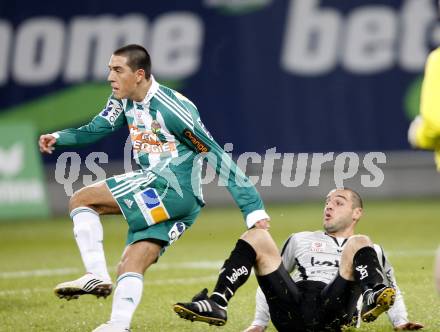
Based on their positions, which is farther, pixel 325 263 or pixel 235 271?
pixel 325 263

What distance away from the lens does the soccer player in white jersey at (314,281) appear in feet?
22.2

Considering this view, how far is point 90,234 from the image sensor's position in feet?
24.3

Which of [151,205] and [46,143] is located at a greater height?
[46,143]

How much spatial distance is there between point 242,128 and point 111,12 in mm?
3409

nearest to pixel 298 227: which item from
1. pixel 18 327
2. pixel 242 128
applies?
pixel 242 128

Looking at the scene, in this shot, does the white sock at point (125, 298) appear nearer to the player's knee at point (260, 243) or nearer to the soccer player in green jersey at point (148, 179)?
the soccer player in green jersey at point (148, 179)

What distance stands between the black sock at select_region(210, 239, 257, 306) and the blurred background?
41.8ft

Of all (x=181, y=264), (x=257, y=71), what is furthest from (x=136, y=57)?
(x=257, y=71)

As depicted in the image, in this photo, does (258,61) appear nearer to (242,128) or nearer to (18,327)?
(242,128)

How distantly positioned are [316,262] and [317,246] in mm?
131

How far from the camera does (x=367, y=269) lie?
6.89m

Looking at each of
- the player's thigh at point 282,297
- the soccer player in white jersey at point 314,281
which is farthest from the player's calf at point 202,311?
the player's thigh at point 282,297

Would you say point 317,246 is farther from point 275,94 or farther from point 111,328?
point 275,94

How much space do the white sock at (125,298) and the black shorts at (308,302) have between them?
857 millimetres
